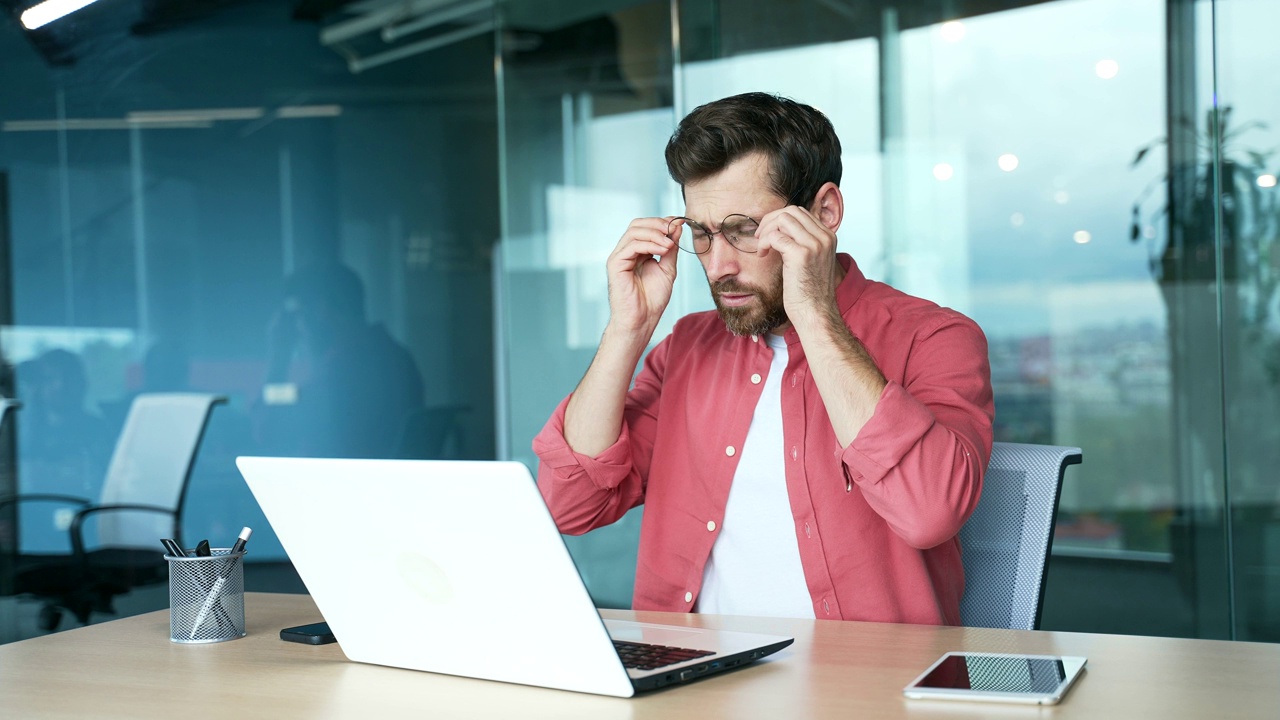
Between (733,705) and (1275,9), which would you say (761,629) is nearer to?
(733,705)

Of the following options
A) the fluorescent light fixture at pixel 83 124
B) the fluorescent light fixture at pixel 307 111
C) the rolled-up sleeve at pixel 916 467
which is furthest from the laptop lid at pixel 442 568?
the fluorescent light fixture at pixel 307 111

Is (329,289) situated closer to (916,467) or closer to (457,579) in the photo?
(916,467)

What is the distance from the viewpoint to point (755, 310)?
1.90 m

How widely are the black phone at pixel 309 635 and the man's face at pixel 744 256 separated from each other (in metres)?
0.82

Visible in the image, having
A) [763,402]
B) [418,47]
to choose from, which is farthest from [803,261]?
[418,47]

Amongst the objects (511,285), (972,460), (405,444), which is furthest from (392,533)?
(405,444)

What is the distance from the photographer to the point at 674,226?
193 centimetres

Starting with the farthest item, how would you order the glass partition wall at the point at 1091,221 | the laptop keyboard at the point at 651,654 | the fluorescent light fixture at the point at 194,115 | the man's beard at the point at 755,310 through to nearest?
1. the fluorescent light fixture at the point at 194,115
2. the glass partition wall at the point at 1091,221
3. the man's beard at the point at 755,310
4. the laptop keyboard at the point at 651,654

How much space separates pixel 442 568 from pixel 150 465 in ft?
10.4

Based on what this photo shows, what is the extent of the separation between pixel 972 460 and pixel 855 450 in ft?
0.55

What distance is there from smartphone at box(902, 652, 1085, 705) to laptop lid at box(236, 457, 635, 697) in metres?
0.31

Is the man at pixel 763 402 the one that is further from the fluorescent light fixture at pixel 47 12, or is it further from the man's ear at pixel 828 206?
the fluorescent light fixture at pixel 47 12

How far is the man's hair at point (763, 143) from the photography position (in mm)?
1882

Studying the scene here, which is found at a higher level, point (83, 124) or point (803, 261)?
point (83, 124)
